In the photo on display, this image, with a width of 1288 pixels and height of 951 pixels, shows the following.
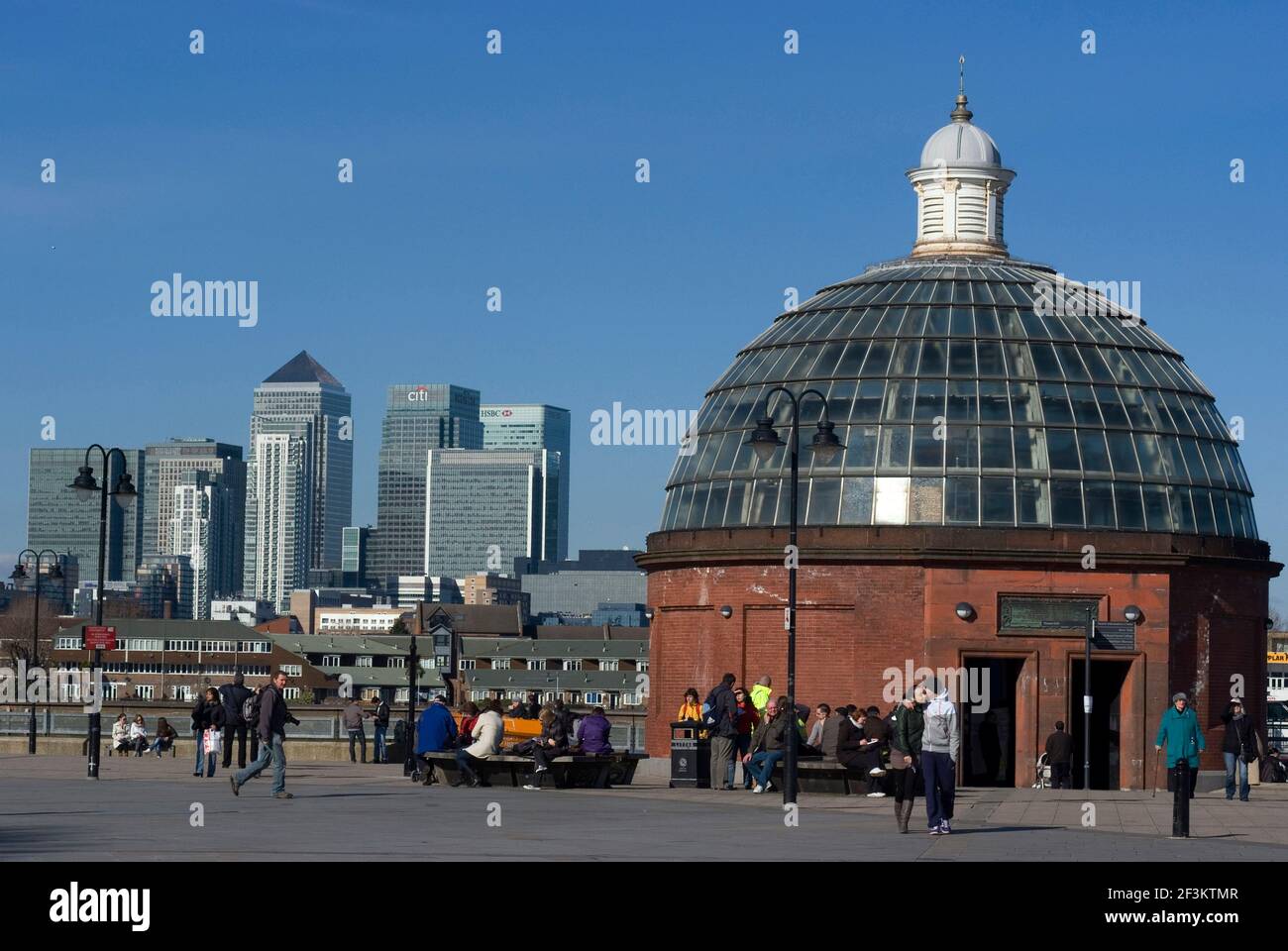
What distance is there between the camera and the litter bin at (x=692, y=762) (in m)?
38.0

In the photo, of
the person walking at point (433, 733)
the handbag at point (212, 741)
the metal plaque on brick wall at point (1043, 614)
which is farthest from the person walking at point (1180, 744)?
the handbag at point (212, 741)

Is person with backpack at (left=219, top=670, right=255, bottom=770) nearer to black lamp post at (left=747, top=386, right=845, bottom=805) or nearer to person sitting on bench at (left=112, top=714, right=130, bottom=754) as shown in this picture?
black lamp post at (left=747, top=386, right=845, bottom=805)

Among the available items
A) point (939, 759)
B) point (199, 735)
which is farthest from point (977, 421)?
point (939, 759)

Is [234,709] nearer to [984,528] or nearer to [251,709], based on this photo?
[251,709]

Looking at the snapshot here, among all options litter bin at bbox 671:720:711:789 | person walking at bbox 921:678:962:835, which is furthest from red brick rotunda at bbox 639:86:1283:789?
person walking at bbox 921:678:962:835

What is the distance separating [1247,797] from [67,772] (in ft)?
72.9

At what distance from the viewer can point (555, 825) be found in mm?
26953

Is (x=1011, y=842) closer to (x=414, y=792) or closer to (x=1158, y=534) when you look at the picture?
(x=414, y=792)

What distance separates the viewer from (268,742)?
106 ft

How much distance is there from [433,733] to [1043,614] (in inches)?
635

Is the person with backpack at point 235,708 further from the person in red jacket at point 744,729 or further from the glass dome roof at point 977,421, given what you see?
the glass dome roof at point 977,421

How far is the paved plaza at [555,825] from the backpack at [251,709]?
1.39 meters
